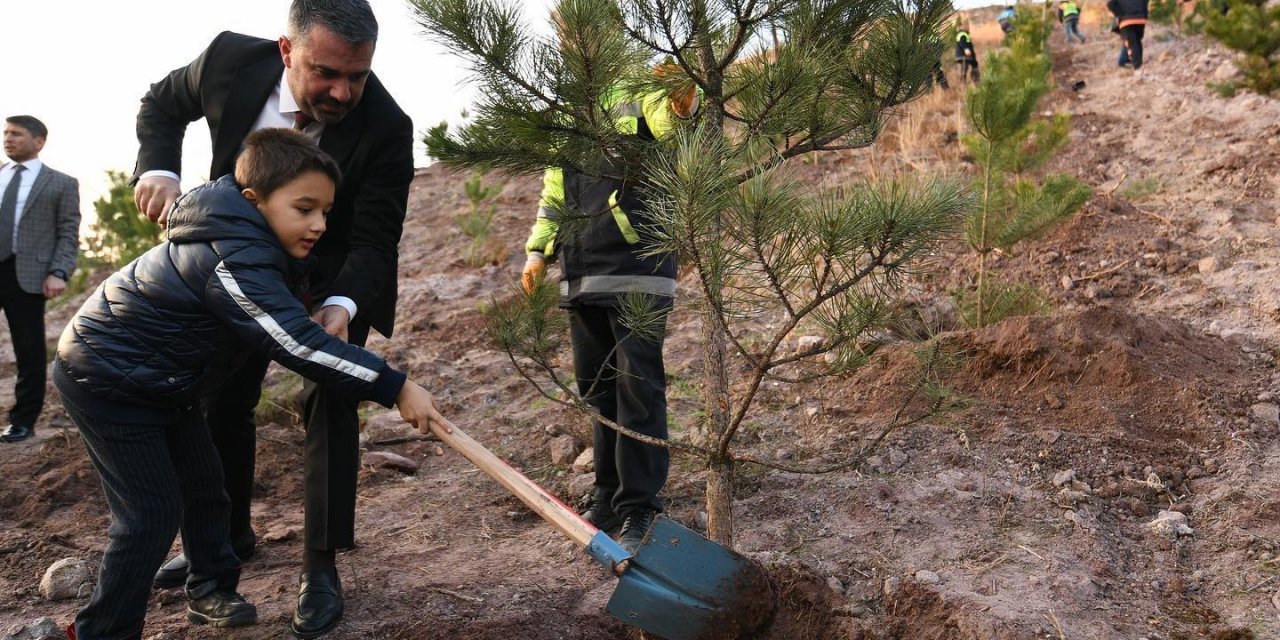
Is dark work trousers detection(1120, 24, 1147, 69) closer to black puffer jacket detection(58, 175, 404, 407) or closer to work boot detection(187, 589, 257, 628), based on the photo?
black puffer jacket detection(58, 175, 404, 407)

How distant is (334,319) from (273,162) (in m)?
0.43

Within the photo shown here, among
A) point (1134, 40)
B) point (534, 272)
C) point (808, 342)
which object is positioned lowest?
point (808, 342)

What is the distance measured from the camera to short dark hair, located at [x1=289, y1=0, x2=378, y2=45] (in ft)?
7.20

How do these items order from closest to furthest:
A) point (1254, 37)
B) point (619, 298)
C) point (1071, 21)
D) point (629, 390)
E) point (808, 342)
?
point (619, 298) < point (629, 390) < point (808, 342) < point (1254, 37) < point (1071, 21)

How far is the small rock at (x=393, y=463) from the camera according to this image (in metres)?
3.95

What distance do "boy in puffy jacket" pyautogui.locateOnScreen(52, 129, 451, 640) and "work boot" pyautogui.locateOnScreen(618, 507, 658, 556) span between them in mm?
864

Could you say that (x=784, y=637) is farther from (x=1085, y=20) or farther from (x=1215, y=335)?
(x=1085, y=20)

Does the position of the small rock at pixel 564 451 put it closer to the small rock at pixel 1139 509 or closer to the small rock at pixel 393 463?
the small rock at pixel 393 463

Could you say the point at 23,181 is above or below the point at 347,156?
above

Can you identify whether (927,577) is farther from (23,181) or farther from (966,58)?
(966,58)

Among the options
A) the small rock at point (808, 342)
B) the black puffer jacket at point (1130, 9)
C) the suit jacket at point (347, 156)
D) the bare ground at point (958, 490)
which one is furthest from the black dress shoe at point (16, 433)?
the black puffer jacket at point (1130, 9)

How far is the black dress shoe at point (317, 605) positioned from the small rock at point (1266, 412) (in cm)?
313

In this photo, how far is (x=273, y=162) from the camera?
2.10m

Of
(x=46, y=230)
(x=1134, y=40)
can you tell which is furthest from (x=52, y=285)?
(x=1134, y=40)
